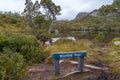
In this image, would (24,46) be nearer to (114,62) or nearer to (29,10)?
(114,62)

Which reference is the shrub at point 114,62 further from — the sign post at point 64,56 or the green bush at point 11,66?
the green bush at point 11,66

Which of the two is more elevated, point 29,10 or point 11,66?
point 29,10

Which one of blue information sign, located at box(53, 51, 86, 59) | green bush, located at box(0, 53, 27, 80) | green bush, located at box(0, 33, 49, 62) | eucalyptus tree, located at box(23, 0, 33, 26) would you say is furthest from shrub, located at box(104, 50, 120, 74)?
eucalyptus tree, located at box(23, 0, 33, 26)

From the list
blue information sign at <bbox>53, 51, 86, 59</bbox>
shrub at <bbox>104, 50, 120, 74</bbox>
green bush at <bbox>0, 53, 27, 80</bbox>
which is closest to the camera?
green bush at <bbox>0, 53, 27, 80</bbox>

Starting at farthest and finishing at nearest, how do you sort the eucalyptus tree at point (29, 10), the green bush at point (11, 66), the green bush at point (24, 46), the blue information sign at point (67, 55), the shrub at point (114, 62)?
the eucalyptus tree at point (29, 10), the green bush at point (24, 46), the shrub at point (114, 62), the blue information sign at point (67, 55), the green bush at point (11, 66)

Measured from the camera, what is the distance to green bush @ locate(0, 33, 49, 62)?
10188mm

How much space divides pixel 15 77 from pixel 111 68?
4264 millimetres

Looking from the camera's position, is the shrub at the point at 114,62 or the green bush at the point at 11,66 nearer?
the green bush at the point at 11,66

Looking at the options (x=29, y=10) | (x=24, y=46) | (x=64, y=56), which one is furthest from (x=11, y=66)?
(x=29, y=10)

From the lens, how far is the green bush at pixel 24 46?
33.4 feet

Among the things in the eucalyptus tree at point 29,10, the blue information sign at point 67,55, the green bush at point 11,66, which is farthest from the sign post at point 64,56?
the eucalyptus tree at point 29,10

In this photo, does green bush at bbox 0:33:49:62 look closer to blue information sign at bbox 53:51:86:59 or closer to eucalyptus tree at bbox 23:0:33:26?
blue information sign at bbox 53:51:86:59

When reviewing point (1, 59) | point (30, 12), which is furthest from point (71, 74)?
point (30, 12)

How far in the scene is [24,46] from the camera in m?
10.6
